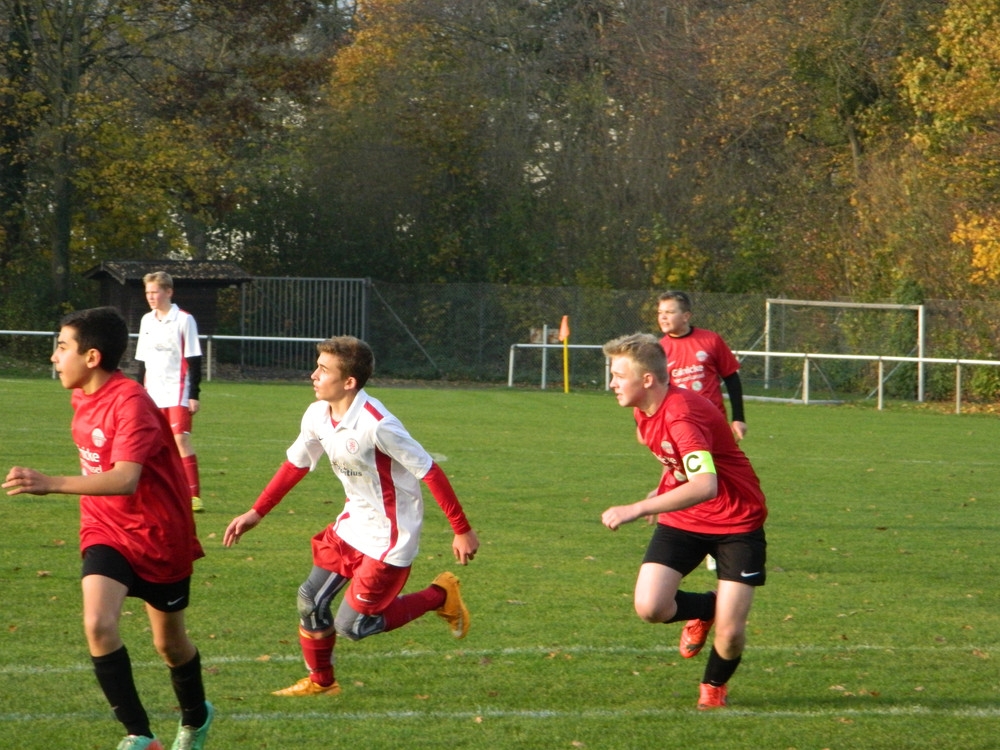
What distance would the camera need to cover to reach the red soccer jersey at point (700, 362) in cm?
888

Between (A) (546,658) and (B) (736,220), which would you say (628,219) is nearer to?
(B) (736,220)

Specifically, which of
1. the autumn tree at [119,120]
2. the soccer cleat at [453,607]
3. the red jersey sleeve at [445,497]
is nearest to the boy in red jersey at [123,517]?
the red jersey sleeve at [445,497]

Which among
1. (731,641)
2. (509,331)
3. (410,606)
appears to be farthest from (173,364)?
(509,331)

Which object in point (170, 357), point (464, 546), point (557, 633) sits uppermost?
point (170, 357)

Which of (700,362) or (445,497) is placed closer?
(445,497)

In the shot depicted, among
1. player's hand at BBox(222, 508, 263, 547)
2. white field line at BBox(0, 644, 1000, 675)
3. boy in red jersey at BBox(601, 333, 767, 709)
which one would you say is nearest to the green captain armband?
boy in red jersey at BBox(601, 333, 767, 709)

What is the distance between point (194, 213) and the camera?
109ft

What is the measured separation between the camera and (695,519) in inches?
222

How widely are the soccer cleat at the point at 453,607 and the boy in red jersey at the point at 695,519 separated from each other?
0.95 metres

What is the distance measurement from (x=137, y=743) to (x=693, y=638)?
2652 millimetres

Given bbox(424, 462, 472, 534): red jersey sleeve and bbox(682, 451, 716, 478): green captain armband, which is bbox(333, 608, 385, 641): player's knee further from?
bbox(682, 451, 716, 478): green captain armband

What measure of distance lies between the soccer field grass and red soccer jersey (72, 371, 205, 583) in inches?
34.6

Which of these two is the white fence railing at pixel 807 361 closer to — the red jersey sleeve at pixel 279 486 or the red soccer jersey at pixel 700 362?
the red soccer jersey at pixel 700 362

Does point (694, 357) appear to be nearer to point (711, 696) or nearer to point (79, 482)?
point (711, 696)
